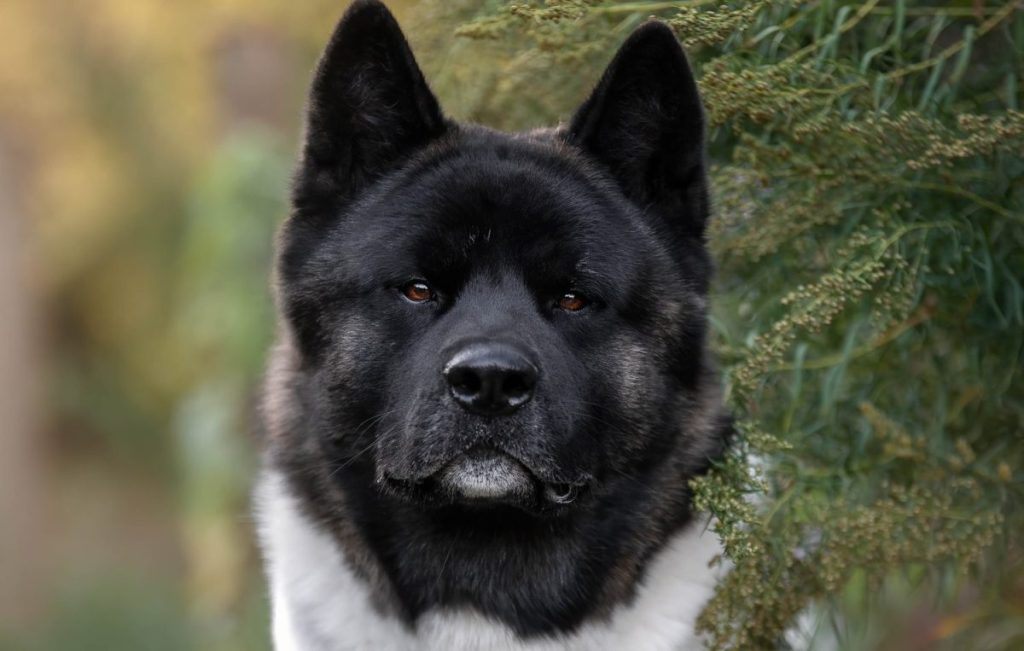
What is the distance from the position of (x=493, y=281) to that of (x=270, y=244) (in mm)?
5321

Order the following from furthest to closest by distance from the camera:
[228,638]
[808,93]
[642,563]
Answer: [228,638] < [642,563] < [808,93]

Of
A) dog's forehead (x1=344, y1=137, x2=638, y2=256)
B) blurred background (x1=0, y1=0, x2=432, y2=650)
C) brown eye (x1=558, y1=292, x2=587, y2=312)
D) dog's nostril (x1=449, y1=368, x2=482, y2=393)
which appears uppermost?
dog's forehead (x1=344, y1=137, x2=638, y2=256)

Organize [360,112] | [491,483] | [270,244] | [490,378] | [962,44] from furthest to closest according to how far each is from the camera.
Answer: [270,244] → [360,112] → [962,44] → [491,483] → [490,378]

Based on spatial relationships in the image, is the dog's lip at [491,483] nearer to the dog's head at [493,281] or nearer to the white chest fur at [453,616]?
the dog's head at [493,281]

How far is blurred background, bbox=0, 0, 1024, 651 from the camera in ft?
11.2

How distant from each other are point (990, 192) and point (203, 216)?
6.24 m

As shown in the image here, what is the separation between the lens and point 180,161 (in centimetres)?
1903

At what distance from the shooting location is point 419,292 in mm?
3471

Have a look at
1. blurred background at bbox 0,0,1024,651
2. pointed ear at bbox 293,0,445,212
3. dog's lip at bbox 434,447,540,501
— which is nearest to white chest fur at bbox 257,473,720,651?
blurred background at bbox 0,0,1024,651

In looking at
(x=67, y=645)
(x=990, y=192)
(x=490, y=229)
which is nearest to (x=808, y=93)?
(x=990, y=192)

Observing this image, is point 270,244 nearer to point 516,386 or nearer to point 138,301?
point 516,386

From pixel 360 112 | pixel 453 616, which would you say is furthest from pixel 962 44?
pixel 453 616

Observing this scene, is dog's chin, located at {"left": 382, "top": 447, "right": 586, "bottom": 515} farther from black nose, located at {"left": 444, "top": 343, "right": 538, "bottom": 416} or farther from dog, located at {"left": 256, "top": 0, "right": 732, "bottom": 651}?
black nose, located at {"left": 444, "top": 343, "right": 538, "bottom": 416}

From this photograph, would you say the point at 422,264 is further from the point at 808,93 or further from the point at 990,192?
the point at 990,192
